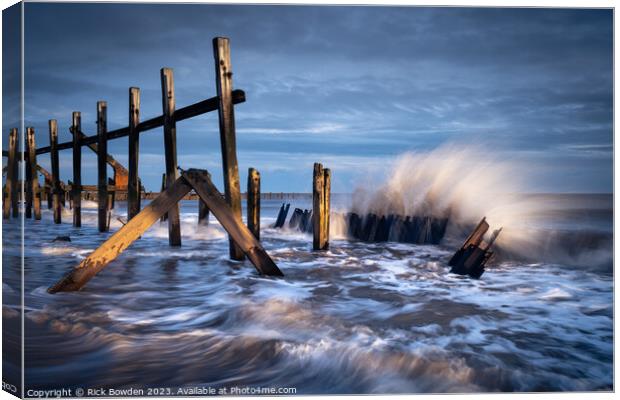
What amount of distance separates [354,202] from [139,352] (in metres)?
9.38

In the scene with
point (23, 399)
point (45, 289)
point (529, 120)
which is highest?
point (529, 120)

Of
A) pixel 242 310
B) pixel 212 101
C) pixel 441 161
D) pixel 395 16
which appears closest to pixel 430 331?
pixel 242 310

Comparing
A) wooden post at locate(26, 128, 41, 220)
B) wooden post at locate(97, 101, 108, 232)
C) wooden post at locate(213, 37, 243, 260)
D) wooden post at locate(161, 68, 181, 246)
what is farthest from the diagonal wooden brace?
wooden post at locate(26, 128, 41, 220)

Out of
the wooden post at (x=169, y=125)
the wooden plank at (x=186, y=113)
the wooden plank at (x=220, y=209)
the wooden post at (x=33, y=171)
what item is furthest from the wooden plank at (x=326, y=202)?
the wooden post at (x=33, y=171)

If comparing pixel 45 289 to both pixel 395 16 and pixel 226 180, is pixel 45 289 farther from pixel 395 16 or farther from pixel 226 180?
pixel 395 16

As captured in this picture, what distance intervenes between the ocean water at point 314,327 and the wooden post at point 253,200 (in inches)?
40.3

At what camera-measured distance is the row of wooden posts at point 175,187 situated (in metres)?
4.96

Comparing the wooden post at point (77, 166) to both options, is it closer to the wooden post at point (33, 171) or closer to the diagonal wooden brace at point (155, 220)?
the wooden post at point (33, 171)

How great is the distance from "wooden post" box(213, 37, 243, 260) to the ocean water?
3.19ft

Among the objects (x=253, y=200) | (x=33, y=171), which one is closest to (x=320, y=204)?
(x=253, y=200)

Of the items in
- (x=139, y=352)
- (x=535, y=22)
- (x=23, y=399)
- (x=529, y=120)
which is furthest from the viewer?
Answer: (x=529, y=120)

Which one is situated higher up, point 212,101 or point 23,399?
point 212,101

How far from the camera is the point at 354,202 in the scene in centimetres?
1263

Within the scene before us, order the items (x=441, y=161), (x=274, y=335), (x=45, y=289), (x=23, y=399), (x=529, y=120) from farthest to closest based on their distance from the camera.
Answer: (x=441, y=161) < (x=529, y=120) < (x=45, y=289) < (x=274, y=335) < (x=23, y=399)
